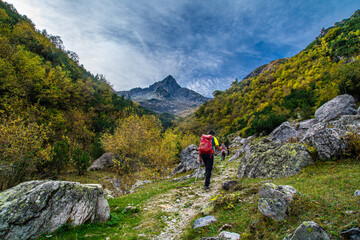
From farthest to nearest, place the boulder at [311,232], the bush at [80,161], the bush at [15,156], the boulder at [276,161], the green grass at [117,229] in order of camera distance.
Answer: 1. the bush at [80,161]
2. the bush at [15,156]
3. the boulder at [276,161]
4. the green grass at [117,229]
5. the boulder at [311,232]

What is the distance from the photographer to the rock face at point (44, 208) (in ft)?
15.1

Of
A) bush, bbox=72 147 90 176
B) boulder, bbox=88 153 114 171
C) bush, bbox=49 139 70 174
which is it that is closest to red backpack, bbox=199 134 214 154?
bush, bbox=72 147 90 176

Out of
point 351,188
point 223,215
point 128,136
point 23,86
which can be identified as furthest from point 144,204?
point 23,86

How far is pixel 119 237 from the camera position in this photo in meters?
5.09

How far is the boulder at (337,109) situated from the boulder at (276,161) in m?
11.2

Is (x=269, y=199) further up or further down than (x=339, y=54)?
further down

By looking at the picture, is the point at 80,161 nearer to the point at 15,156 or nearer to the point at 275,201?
the point at 15,156

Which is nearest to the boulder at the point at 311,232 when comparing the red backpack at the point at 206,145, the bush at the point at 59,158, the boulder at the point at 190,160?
the red backpack at the point at 206,145

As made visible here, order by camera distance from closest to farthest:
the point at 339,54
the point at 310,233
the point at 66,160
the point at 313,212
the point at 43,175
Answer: the point at 310,233
the point at 313,212
the point at 43,175
the point at 66,160
the point at 339,54

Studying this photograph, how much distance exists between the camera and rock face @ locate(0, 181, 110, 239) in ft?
15.1

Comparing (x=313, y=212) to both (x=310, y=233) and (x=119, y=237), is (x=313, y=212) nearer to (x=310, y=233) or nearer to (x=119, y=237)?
(x=310, y=233)

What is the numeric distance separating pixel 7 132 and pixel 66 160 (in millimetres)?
6147

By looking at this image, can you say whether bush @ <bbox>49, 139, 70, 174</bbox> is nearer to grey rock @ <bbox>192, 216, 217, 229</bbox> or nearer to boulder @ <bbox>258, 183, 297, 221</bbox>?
grey rock @ <bbox>192, 216, 217, 229</bbox>

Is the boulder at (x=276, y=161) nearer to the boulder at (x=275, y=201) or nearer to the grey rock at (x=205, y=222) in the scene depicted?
the boulder at (x=275, y=201)
